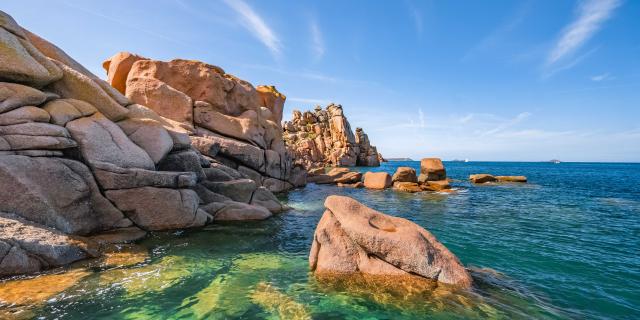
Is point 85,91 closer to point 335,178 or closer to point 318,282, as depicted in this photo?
point 318,282

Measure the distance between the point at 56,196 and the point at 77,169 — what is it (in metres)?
1.53

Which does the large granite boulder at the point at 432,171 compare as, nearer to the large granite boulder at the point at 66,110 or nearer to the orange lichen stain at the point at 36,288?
the large granite boulder at the point at 66,110

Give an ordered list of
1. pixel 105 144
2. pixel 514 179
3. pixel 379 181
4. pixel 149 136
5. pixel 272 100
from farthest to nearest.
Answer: pixel 514 179 < pixel 379 181 < pixel 272 100 < pixel 149 136 < pixel 105 144

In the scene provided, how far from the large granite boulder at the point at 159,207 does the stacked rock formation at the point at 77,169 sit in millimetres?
46

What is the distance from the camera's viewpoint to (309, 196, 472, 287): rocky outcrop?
10.3 metres

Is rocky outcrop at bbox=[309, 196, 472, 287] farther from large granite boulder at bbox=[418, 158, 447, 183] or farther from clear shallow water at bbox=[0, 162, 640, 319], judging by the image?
large granite boulder at bbox=[418, 158, 447, 183]

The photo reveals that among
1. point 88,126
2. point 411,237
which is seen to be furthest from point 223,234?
point 411,237

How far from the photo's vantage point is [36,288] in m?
8.84

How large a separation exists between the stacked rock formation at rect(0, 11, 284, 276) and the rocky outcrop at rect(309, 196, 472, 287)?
911 centimetres

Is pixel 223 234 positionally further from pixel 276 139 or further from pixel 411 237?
pixel 276 139

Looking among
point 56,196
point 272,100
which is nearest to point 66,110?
point 56,196

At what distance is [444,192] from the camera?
41625 millimetres

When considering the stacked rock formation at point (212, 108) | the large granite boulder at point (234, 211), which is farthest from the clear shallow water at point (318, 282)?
the stacked rock formation at point (212, 108)

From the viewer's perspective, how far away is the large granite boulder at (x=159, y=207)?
14852 millimetres
